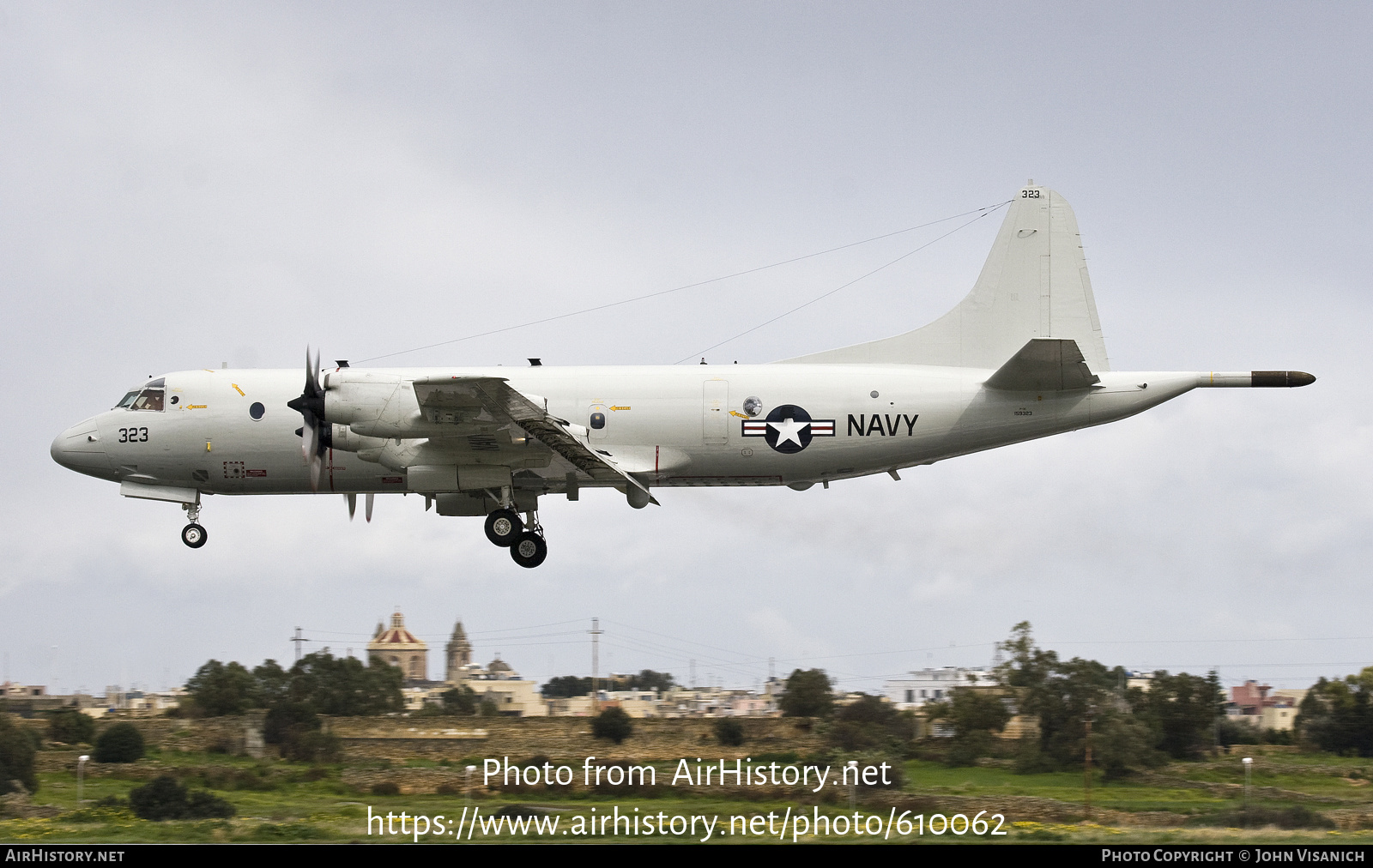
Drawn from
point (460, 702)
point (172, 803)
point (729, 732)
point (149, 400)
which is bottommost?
point (172, 803)

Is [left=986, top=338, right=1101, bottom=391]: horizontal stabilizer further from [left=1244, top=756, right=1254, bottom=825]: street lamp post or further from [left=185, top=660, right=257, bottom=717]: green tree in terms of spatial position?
[left=185, top=660, right=257, bottom=717]: green tree

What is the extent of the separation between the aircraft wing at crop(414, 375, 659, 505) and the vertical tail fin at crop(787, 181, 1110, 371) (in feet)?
14.6

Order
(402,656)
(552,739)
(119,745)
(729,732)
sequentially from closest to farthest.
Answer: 1. (119,745)
2. (729,732)
3. (552,739)
4. (402,656)

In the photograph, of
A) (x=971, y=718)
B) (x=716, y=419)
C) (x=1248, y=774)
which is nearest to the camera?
(x=716, y=419)

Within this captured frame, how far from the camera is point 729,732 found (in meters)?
25.9

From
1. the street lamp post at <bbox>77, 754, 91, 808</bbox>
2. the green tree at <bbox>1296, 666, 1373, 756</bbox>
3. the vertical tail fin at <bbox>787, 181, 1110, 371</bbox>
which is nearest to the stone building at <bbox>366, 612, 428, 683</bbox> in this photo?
the street lamp post at <bbox>77, 754, 91, 808</bbox>

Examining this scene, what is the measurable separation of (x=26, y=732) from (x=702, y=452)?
1413cm

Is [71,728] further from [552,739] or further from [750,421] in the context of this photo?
[750,421]

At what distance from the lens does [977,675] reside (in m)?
28.4

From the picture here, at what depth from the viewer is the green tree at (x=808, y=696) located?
87.1 ft

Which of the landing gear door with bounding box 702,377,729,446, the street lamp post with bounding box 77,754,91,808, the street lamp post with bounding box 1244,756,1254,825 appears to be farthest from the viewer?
the landing gear door with bounding box 702,377,729,446

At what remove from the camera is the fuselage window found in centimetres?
2464

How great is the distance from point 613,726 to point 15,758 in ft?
37.4

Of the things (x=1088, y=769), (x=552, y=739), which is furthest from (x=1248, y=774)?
(x=552, y=739)
